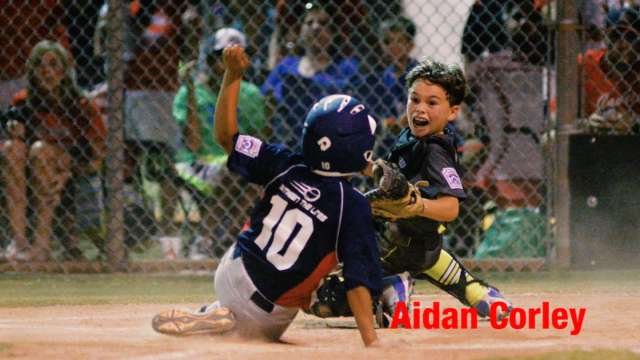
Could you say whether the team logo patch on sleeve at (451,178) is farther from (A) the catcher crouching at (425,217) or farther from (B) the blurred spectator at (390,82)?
(B) the blurred spectator at (390,82)

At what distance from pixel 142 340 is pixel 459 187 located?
4.65 ft

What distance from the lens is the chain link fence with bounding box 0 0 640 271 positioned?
761 cm

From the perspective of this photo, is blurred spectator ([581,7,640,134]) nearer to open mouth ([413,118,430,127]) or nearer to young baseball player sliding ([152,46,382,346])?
open mouth ([413,118,430,127])

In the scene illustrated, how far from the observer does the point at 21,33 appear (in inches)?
312

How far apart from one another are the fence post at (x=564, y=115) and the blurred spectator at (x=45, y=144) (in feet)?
9.94

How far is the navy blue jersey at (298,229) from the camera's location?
407 cm

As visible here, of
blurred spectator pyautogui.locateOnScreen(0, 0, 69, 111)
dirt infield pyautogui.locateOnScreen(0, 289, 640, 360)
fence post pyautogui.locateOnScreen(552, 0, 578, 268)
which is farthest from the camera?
blurred spectator pyautogui.locateOnScreen(0, 0, 69, 111)

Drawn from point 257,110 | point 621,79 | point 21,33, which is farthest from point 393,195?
point 21,33

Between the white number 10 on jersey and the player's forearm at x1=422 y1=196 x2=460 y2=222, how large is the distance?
1.94 feet

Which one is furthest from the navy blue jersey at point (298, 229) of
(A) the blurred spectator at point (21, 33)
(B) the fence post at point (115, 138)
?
(A) the blurred spectator at point (21, 33)

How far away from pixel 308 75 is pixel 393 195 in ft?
11.9

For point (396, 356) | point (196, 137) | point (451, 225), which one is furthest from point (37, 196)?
point (396, 356)

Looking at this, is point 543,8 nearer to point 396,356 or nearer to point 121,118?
point 121,118
